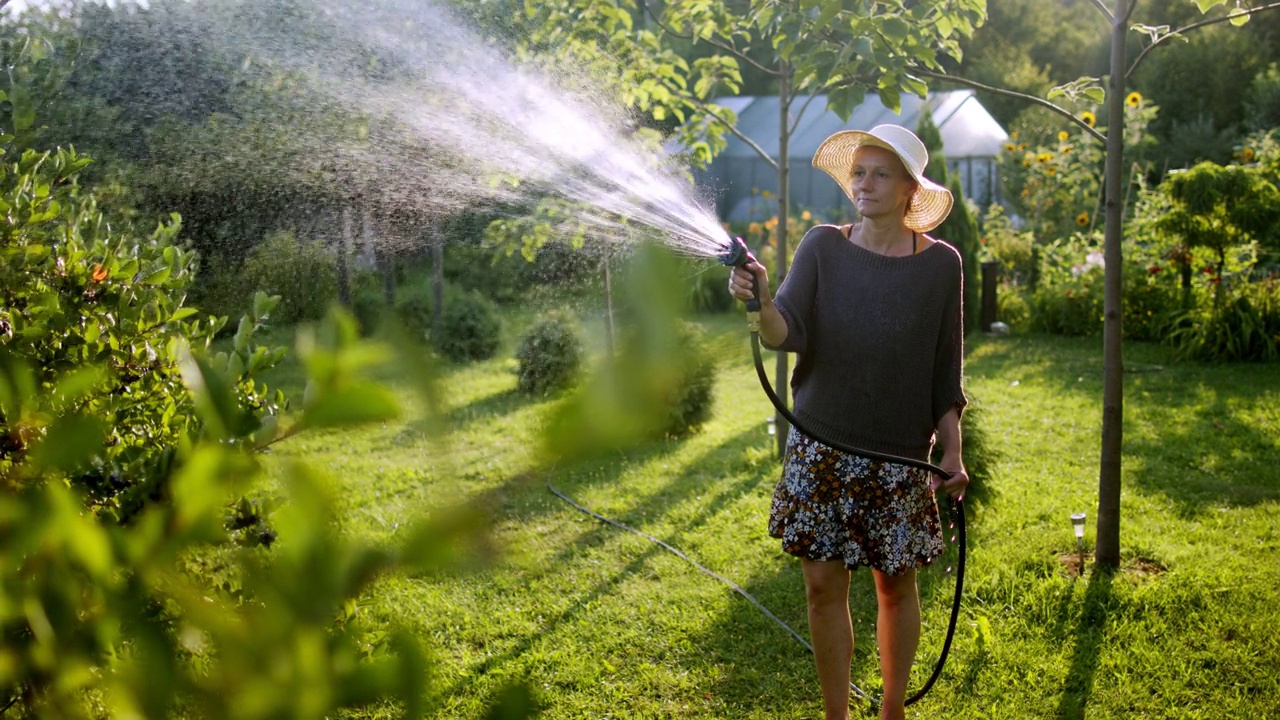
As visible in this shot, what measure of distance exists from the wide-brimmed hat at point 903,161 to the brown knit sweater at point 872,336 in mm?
173

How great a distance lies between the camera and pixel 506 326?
31.1 ft

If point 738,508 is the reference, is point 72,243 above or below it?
above

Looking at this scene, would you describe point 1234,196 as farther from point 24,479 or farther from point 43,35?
point 24,479

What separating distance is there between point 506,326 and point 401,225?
9.47 ft

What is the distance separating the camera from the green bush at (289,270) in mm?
5660

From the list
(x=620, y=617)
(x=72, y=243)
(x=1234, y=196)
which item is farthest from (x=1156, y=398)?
(x=72, y=243)

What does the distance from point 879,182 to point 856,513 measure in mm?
934

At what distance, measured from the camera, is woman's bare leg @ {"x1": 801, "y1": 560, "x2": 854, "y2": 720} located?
2.93 metres

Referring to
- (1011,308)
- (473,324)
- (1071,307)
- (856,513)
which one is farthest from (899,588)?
(1011,308)

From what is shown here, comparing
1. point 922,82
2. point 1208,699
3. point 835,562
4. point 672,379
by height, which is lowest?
point 1208,699

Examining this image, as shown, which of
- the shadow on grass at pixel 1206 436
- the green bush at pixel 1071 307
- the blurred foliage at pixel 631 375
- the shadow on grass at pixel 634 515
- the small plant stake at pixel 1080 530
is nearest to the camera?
the blurred foliage at pixel 631 375

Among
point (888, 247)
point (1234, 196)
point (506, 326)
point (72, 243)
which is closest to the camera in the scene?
point (72, 243)

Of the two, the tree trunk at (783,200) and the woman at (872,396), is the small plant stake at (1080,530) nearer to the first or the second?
the woman at (872,396)

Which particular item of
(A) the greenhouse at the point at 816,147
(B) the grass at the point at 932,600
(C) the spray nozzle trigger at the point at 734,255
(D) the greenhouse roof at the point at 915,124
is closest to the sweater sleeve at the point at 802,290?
(B) the grass at the point at 932,600
